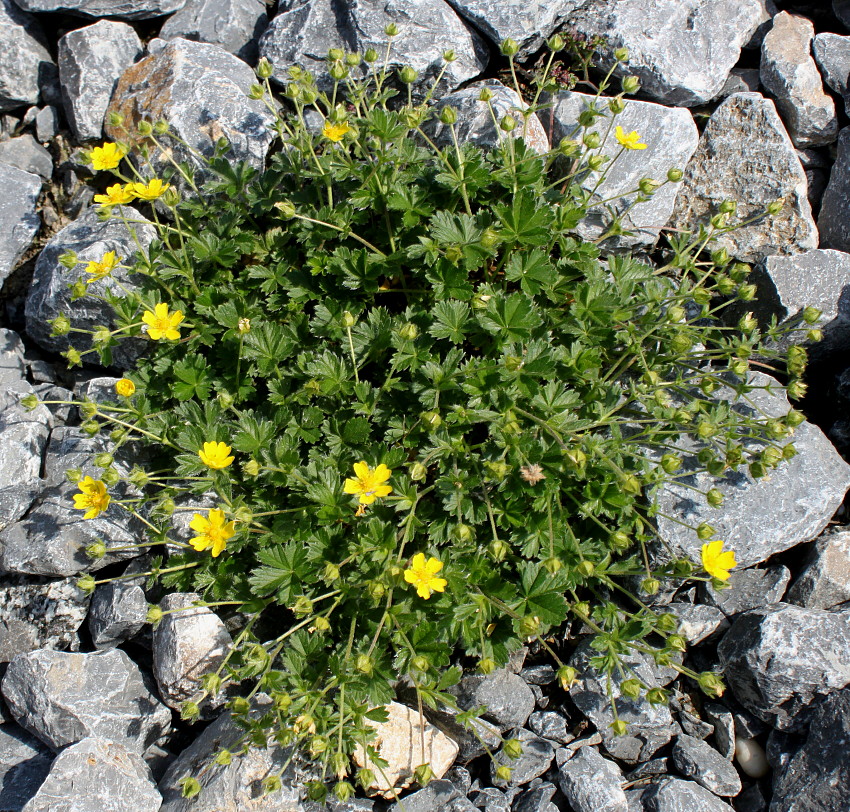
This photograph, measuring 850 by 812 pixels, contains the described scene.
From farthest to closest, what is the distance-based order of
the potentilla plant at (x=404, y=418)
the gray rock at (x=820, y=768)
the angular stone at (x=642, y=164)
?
the angular stone at (x=642, y=164)
the potentilla plant at (x=404, y=418)
the gray rock at (x=820, y=768)

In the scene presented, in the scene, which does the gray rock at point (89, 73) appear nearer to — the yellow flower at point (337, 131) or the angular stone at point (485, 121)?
the yellow flower at point (337, 131)

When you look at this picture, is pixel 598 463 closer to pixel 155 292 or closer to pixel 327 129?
pixel 327 129

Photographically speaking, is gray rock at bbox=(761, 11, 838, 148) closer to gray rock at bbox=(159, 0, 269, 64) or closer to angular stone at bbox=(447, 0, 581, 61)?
angular stone at bbox=(447, 0, 581, 61)

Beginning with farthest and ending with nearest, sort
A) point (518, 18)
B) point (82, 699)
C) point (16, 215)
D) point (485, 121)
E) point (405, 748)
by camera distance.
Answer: point (16, 215)
point (518, 18)
point (485, 121)
point (82, 699)
point (405, 748)

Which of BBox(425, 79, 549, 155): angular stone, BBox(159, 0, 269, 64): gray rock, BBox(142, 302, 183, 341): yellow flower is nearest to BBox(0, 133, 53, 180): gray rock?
BBox(159, 0, 269, 64): gray rock

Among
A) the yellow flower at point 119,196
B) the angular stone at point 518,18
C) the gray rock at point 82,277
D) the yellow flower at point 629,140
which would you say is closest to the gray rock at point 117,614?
the gray rock at point 82,277

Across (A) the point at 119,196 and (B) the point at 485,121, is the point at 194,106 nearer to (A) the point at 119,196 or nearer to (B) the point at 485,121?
(A) the point at 119,196

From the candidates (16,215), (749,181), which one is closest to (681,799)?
(749,181)
